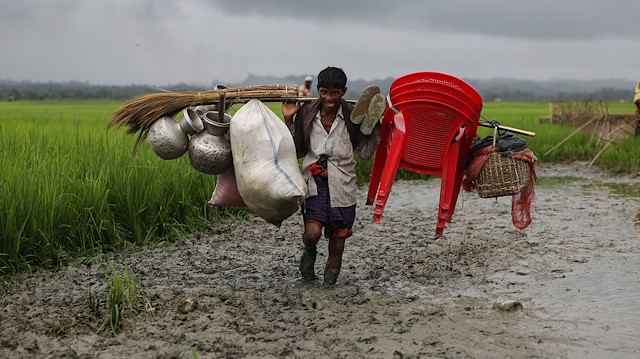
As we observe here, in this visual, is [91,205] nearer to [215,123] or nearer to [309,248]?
[215,123]

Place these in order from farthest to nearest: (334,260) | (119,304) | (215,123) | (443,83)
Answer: (334,260) → (215,123) → (443,83) → (119,304)

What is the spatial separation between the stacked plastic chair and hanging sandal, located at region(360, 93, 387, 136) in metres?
0.05

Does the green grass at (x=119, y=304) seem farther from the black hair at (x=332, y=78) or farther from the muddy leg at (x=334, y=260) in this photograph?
the black hair at (x=332, y=78)

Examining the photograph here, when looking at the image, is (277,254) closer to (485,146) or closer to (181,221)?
(181,221)

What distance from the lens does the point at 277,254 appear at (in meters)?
4.78

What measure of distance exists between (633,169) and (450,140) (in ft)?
22.2

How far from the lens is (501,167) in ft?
11.7

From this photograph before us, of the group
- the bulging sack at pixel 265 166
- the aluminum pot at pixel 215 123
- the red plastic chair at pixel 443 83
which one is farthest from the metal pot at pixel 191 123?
the red plastic chair at pixel 443 83

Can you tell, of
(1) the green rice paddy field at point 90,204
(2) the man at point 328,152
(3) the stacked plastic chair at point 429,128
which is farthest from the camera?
(1) the green rice paddy field at point 90,204

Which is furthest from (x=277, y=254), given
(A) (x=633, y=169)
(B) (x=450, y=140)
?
(A) (x=633, y=169)

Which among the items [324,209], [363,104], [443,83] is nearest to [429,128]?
[443,83]

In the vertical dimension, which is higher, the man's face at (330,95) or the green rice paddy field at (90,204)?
the man's face at (330,95)

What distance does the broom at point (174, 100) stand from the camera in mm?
3594

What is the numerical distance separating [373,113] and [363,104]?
79mm
